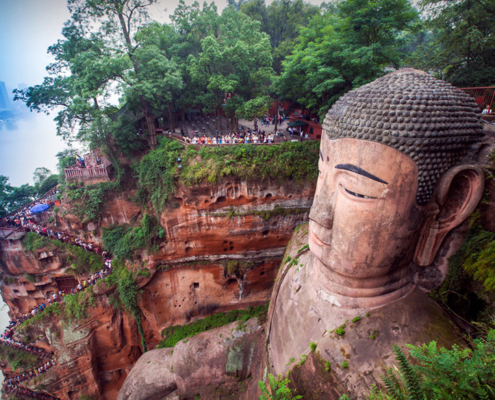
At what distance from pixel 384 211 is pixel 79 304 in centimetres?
1530

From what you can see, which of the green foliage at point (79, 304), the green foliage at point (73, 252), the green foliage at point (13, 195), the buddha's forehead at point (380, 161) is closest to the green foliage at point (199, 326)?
the green foliage at point (79, 304)

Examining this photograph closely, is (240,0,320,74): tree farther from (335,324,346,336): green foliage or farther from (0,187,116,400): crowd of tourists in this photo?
(335,324,346,336): green foliage

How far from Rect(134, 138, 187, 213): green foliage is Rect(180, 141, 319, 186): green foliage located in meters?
0.88

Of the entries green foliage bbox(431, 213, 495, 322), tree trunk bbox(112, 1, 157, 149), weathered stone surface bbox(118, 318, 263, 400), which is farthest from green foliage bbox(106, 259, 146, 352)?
green foliage bbox(431, 213, 495, 322)

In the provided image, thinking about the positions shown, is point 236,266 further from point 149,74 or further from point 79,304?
point 149,74

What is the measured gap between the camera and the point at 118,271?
1466 centimetres

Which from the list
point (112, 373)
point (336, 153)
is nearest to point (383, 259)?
point (336, 153)

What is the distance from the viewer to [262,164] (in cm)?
1272

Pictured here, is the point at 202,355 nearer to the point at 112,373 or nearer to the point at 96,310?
the point at 96,310

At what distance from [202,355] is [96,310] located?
764cm

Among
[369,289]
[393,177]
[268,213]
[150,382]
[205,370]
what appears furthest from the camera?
[268,213]

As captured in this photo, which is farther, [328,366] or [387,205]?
[328,366]

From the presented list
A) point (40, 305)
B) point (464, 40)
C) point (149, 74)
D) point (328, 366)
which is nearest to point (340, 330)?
point (328, 366)

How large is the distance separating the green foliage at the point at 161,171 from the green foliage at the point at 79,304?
18.9ft
